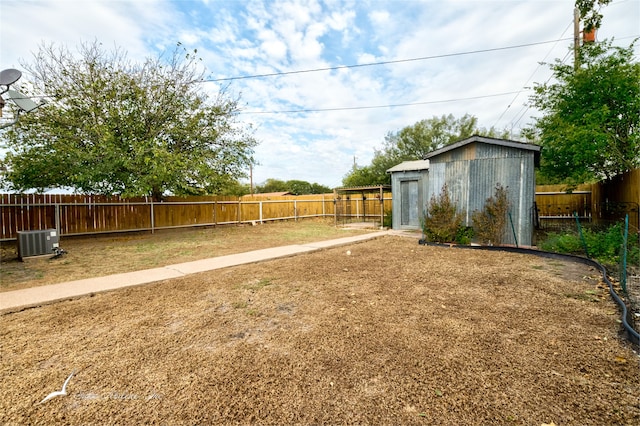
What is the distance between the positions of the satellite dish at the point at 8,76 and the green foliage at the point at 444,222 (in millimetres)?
10073

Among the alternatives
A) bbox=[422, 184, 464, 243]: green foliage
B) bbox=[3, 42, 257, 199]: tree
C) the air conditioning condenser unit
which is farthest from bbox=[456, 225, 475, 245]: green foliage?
the air conditioning condenser unit

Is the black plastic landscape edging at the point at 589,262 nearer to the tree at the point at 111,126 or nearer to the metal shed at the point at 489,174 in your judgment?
the metal shed at the point at 489,174

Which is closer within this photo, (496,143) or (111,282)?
(111,282)

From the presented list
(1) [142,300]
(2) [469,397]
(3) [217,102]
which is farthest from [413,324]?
(3) [217,102]

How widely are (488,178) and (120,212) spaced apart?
13.5m

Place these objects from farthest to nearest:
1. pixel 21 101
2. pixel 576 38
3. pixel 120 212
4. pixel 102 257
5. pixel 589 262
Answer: pixel 120 212 → pixel 576 38 → pixel 102 257 → pixel 589 262 → pixel 21 101

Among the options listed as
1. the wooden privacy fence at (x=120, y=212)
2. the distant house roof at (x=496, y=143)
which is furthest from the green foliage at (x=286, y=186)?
the distant house roof at (x=496, y=143)

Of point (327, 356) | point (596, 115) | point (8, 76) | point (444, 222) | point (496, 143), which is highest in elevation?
point (596, 115)

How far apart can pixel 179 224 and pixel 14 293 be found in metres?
8.99

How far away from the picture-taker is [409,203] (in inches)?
480

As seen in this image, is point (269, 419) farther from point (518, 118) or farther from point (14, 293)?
point (518, 118)

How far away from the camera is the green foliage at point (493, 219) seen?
7980mm

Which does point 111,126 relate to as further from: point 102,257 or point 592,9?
point 592,9

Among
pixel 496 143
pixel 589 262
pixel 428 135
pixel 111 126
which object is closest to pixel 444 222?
pixel 496 143
